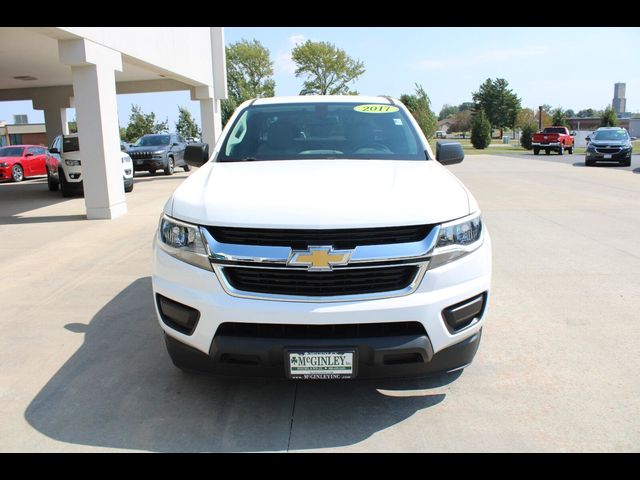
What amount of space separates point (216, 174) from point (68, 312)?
7.84 ft

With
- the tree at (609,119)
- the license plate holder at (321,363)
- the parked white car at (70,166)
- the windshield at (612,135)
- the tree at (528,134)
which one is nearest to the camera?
the license plate holder at (321,363)

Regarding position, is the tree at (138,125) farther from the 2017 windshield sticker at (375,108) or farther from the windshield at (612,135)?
the 2017 windshield sticker at (375,108)

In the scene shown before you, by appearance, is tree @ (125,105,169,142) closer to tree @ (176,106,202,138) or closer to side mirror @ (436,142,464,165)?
tree @ (176,106,202,138)

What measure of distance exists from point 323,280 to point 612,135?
26846 millimetres

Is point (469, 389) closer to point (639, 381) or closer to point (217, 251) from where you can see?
point (639, 381)

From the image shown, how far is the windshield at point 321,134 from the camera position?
4320mm

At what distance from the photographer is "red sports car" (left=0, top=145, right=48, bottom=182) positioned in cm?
2181

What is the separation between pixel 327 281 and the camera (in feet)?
9.50

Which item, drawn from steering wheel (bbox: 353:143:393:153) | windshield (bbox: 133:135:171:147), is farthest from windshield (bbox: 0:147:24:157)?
steering wheel (bbox: 353:143:393:153)

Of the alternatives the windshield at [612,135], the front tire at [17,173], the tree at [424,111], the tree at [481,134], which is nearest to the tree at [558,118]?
the tree at [481,134]

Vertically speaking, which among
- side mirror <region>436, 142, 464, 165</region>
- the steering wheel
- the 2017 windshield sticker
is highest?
the 2017 windshield sticker

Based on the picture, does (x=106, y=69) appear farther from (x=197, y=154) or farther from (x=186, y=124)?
(x=186, y=124)

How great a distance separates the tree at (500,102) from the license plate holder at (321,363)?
92181 mm

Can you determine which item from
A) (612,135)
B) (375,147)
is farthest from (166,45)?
(612,135)
